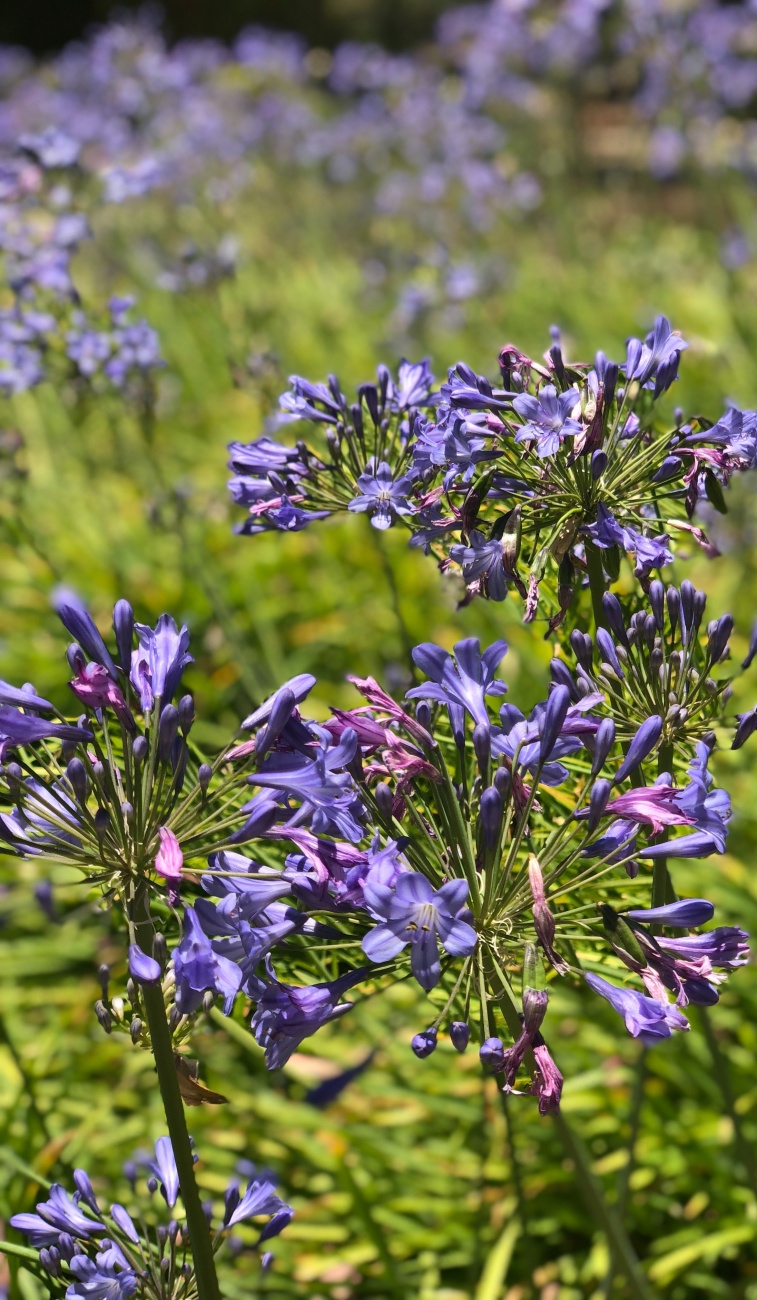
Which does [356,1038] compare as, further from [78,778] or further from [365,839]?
[78,778]

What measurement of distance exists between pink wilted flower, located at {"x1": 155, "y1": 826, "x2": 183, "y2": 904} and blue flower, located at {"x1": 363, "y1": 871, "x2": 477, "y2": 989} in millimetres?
227

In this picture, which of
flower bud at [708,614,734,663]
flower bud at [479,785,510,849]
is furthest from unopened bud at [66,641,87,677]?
flower bud at [708,614,734,663]

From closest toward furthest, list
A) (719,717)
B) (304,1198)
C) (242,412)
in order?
1. (719,717)
2. (304,1198)
3. (242,412)

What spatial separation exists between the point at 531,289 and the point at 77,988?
6.93m

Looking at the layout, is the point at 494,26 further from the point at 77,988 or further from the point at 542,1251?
the point at 542,1251

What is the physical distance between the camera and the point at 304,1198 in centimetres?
333

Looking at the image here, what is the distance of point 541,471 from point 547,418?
99mm

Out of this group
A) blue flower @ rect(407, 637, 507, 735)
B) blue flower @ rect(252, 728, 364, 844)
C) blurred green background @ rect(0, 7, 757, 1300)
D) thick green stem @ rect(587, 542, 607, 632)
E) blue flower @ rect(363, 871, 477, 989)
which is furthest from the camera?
blurred green background @ rect(0, 7, 757, 1300)

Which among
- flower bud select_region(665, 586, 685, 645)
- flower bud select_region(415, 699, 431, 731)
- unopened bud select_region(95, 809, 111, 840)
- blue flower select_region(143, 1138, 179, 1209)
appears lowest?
blue flower select_region(143, 1138, 179, 1209)

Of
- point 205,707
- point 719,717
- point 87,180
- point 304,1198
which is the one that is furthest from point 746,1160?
point 87,180

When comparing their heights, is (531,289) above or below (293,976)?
above

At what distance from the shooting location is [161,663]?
1371mm

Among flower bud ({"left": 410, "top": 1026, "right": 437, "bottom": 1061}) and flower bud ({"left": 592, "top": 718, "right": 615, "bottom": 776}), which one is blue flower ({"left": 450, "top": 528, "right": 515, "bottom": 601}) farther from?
flower bud ({"left": 410, "top": 1026, "right": 437, "bottom": 1061})

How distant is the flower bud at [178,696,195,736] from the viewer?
1.30m
